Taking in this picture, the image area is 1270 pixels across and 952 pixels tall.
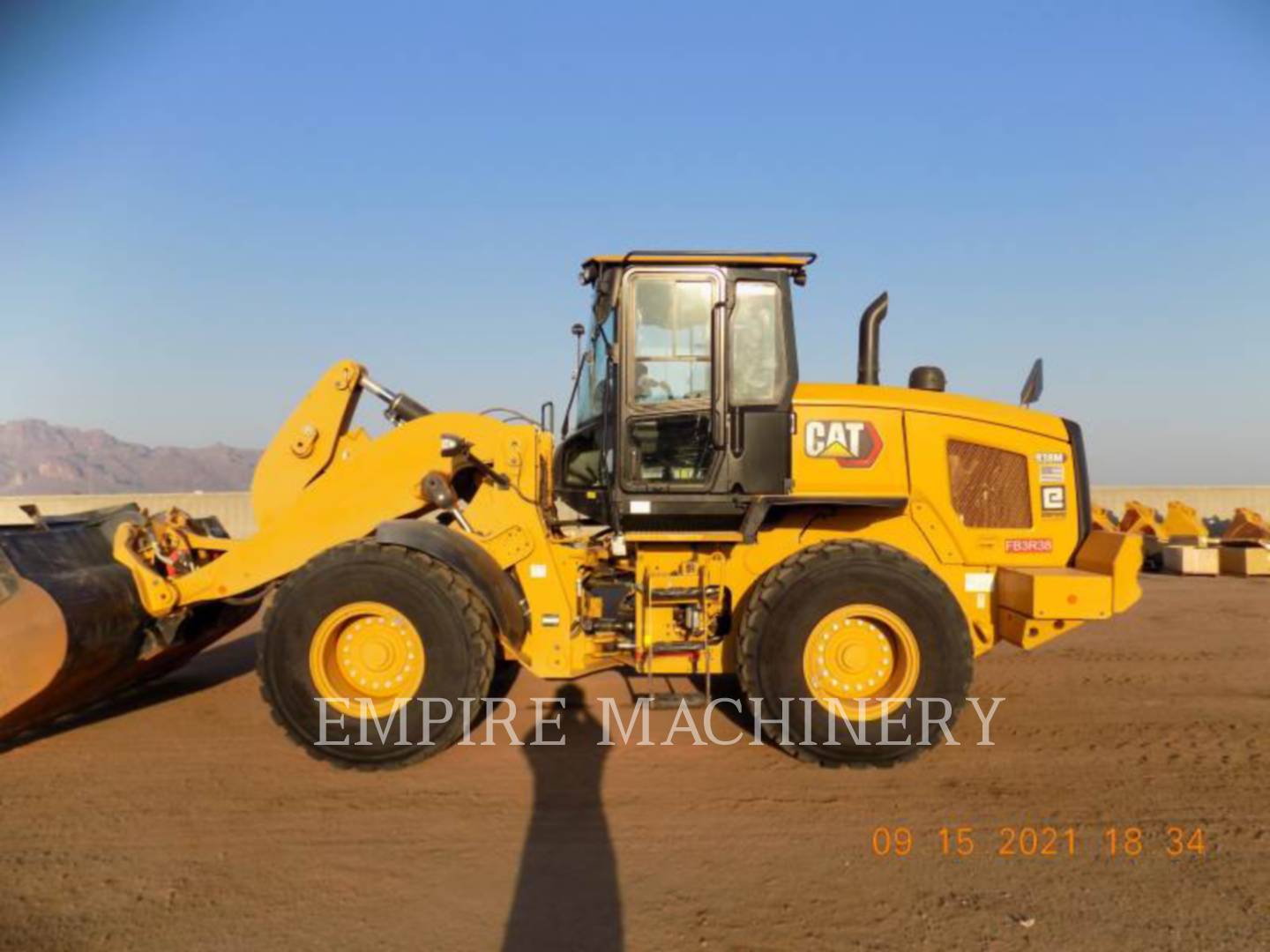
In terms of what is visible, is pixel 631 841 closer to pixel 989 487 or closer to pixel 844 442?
pixel 844 442

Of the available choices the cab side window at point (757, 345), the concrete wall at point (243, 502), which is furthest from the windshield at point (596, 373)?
the concrete wall at point (243, 502)

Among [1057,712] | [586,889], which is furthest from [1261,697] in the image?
[586,889]

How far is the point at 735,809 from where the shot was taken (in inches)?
166

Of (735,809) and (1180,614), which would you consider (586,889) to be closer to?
(735,809)

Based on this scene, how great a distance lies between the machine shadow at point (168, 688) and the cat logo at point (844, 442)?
16.4 ft

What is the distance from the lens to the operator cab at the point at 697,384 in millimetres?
4930

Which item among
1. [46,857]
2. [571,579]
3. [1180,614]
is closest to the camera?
[46,857]

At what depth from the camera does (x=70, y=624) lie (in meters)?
4.88

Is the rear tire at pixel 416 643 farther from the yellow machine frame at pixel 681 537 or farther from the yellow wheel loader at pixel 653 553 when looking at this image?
the yellow machine frame at pixel 681 537

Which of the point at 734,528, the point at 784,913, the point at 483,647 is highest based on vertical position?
the point at 734,528

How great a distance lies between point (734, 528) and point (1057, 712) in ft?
9.15

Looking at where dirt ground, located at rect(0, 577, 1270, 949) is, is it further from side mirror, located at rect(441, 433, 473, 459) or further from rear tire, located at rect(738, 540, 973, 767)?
side mirror, located at rect(441, 433, 473, 459)

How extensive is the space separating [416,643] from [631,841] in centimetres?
170

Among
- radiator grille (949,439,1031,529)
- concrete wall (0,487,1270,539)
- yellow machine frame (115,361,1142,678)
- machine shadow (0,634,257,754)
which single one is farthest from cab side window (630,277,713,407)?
concrete wall (0,487,1270,539)
